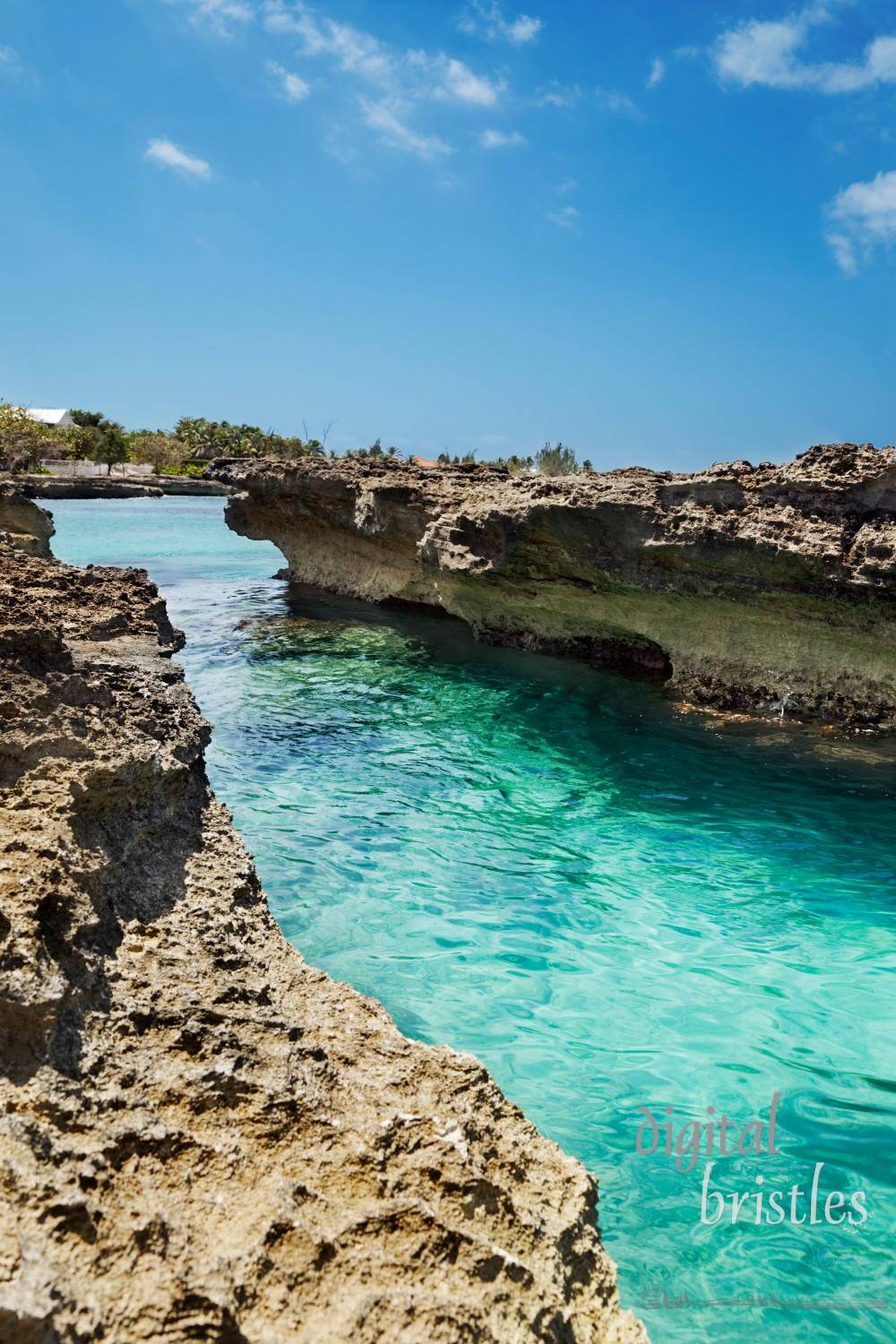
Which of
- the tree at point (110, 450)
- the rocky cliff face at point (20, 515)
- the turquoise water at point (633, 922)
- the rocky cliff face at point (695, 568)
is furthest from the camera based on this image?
the tree at point (110, 450)

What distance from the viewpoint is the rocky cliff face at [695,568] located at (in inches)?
346

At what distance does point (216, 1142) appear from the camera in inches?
73.7

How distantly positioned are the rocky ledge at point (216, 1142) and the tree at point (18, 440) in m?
51.0

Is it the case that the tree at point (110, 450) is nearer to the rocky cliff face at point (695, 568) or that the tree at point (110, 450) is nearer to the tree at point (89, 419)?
the tree at point (89, 419)

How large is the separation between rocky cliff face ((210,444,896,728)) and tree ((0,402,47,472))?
4192 cm

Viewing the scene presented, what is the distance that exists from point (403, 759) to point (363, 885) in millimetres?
2665

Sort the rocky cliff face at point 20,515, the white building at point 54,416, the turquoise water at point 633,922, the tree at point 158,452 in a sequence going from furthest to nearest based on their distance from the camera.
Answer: the white building at point 54,416, the tree at point 158,452, the rocky cliff face at point 20,515, the turquoise water at point 633,922

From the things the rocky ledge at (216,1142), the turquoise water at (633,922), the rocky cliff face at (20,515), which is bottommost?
the turquoise water at (633,922)

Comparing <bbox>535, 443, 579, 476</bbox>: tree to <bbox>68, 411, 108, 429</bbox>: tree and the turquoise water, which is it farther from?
<bbox>68, 411, 108, 429</bbox>: tree

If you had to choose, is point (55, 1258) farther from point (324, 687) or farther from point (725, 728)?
point (324, 687)

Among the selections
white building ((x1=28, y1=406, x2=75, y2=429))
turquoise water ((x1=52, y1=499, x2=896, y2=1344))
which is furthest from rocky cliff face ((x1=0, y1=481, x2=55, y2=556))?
white building ((x1=28, y1=406, x2=75, y2=429))

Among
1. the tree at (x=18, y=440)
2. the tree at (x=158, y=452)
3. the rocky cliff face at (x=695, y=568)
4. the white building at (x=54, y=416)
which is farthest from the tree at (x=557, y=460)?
the white building at (x=54, y=416)

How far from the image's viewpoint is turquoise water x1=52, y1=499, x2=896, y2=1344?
303 cm

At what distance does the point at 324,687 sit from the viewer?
1094cm
